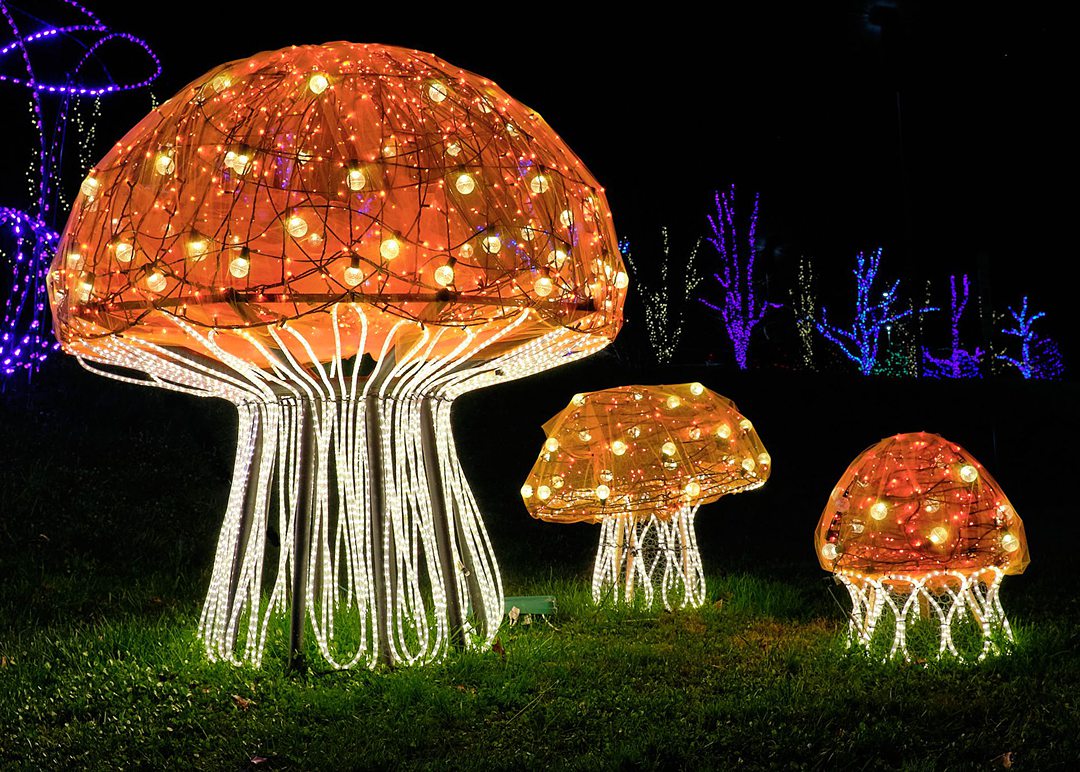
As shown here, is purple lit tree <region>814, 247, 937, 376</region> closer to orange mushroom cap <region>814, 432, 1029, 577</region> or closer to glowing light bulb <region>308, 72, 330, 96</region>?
orange mushroom cap <region>814, 432, 1029, 577</region>

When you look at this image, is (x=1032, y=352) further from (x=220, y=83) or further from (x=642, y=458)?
(x=220, y=83)


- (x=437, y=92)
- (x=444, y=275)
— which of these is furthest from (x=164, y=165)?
A: (x=444, y=275)

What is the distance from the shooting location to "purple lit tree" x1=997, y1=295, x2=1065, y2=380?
24.7 metres

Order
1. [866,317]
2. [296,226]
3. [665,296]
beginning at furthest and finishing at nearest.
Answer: [866,317] < [665,296] < [296,226]

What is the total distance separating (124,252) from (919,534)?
136 inches

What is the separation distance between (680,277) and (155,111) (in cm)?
1472

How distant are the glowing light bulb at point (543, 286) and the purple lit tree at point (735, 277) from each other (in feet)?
51.0

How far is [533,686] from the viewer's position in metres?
4.68

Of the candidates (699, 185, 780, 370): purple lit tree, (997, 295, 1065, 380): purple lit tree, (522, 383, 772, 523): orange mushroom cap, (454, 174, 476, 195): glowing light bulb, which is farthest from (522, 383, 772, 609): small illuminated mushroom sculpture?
(997, 295, 1065, 380): purple lit tree

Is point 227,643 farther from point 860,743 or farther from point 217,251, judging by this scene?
point 860,743

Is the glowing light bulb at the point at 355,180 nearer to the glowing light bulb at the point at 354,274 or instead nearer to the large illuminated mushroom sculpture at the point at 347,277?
the large illuminated mushroom sculpture at the point at 347,277

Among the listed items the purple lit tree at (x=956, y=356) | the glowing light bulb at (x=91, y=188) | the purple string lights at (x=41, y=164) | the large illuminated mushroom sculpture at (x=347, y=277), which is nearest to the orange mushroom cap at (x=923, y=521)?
the large illuminated mushroom sculpture at (x=347, y=277)

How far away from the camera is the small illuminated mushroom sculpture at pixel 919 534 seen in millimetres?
4789

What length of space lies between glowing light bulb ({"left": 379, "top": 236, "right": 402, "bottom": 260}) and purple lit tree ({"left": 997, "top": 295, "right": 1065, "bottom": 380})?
906 inches
